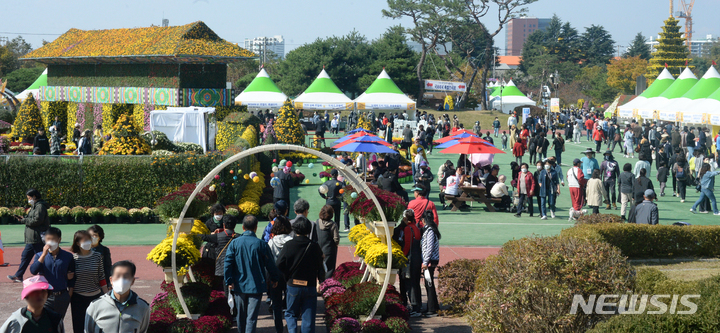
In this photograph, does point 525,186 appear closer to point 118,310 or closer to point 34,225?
point 34,225

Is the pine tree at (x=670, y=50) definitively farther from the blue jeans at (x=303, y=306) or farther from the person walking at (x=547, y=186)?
the blue jeans at (x=303, y=306)

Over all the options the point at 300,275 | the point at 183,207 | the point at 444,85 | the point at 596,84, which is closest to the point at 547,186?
the point at 183,207

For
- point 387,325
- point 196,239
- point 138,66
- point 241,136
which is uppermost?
point 138,66

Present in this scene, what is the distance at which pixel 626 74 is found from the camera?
257ft

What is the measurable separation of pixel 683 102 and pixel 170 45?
983 inches

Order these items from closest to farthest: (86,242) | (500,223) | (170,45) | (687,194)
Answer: (86,242)
(500,223)
(687,194)
(170,45)

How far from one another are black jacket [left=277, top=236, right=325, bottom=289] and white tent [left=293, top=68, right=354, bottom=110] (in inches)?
1239

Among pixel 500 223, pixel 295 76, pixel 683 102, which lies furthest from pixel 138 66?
pixel 295 76

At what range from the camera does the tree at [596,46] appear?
9550 cm

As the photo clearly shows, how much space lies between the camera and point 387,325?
738 centimetres

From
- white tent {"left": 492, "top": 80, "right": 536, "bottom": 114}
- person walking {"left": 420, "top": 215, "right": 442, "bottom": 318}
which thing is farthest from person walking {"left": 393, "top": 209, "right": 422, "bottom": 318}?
white tent {"left": 492, "top": 80, "right": 536, "bottom": 114}

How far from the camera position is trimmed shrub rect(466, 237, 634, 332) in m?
6.39

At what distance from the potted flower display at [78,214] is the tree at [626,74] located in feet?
242

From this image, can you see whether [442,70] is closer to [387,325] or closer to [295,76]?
[295,76]
